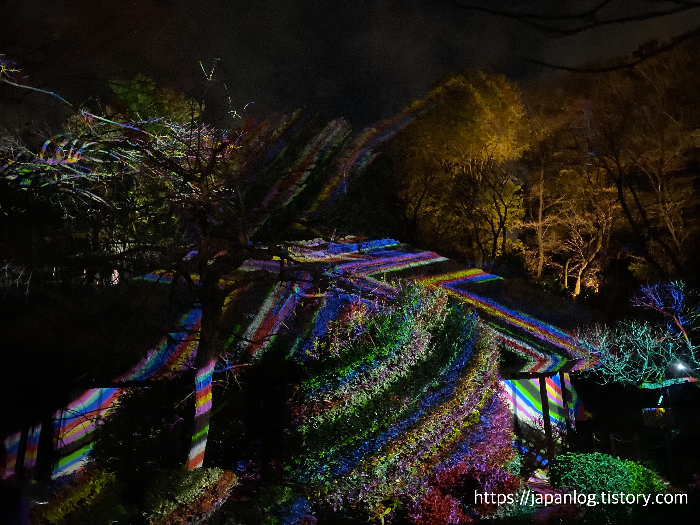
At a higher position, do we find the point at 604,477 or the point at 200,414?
the point at 200,414

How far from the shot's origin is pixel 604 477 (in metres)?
8.50

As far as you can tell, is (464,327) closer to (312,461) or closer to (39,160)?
(312,461)

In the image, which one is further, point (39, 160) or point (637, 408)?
point (637, 408)

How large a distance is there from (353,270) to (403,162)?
34.3ft

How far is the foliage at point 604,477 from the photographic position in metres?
8.45

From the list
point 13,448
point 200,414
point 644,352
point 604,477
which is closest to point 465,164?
point 644,352

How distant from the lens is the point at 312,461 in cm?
697

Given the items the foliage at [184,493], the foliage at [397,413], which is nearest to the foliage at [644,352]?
the foliage at [397,413]

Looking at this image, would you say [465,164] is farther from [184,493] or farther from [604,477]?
[184,493]

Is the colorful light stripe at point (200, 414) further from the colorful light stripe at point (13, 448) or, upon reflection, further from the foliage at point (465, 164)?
the foliage at point (465, 164)

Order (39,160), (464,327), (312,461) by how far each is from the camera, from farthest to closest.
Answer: (464,327) < (312,461) < (39,160)

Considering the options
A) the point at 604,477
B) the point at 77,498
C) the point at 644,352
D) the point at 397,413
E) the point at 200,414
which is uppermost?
the point at 644,352

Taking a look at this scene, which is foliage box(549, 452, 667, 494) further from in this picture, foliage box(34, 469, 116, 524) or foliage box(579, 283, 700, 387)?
foliage box(34, 469, 116, 524)

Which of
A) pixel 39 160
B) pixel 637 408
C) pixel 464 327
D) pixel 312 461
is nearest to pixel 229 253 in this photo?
pixel 39 160
